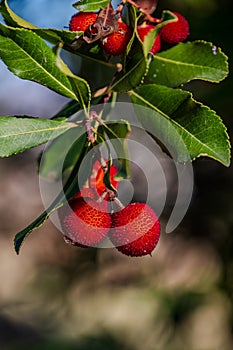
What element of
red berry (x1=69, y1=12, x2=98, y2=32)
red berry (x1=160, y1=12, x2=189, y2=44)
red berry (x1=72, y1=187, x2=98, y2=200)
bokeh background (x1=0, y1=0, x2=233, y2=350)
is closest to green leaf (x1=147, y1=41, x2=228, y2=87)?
red berry (x1=160, y1=12, x2=189, y2=44)

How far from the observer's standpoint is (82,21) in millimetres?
894

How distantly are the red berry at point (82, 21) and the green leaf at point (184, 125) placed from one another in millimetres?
149

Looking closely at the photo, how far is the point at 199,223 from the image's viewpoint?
2.57 metres

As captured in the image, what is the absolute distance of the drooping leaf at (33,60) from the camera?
0.83 metres

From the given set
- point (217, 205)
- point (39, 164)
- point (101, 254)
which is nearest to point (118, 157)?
point (39, 164)

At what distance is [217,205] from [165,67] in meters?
Result: 1.58

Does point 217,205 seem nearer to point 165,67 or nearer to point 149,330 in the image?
point 149,330

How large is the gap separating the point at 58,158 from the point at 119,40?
476 millimetres

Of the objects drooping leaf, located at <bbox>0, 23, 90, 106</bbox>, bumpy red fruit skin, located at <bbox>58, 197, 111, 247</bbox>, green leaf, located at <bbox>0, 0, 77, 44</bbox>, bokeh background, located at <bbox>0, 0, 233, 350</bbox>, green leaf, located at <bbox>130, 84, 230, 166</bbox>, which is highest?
green leaf, located at <bbox>0, 0, 77, 44</bbox>

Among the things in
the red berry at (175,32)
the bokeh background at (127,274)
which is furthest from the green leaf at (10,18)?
the bokeh background at (127,274)

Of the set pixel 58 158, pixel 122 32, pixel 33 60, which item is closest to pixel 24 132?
pixel 33 60

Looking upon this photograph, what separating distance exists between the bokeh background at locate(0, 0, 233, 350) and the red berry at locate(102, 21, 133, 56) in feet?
2.69

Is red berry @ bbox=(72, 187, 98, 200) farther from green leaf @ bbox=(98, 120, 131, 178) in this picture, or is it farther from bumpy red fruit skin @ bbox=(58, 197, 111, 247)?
green leaf @ bbox=(98, 120, 131, 178)

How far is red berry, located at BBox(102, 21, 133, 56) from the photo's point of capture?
2.84ft
